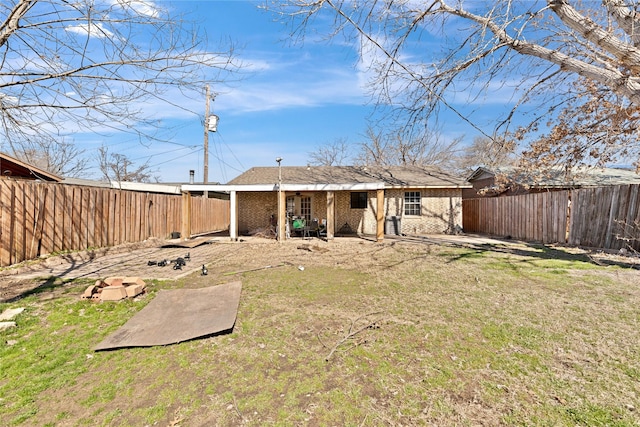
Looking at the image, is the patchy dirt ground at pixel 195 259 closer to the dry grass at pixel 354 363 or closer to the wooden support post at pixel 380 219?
the wooden support post at pixel 380 219

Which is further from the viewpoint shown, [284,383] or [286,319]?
[286,319]

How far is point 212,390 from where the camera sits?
96.4 inches

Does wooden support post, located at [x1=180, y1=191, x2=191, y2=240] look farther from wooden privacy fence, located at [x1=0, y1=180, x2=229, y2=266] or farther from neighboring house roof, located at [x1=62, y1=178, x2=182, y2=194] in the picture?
neighboring house roof, located at [x1=62, y1=178, x2=182, y2=194]

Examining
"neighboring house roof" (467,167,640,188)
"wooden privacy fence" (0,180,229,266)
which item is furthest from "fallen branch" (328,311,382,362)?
"neighboring house roof" (467,167,640,188)

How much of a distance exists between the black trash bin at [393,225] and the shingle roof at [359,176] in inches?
70.5

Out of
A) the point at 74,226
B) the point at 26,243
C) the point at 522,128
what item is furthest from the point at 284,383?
the point at 522,128

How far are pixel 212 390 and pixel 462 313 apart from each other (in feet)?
11.1

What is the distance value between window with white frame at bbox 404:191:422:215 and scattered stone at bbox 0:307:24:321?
49.8 feet

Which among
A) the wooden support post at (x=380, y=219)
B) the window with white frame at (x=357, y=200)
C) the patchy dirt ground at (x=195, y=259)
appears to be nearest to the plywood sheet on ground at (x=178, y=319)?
the patchy dirt ground at (x=195, y=259)

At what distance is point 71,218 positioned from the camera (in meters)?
8.27

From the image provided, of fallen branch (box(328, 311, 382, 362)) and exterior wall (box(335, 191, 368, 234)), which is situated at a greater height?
exterior wall (box(335, 191, 368, 234))

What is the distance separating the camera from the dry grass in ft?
7.11

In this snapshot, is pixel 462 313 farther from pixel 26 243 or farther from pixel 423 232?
A: pixel 423 232

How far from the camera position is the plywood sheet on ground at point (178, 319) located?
3.36m
